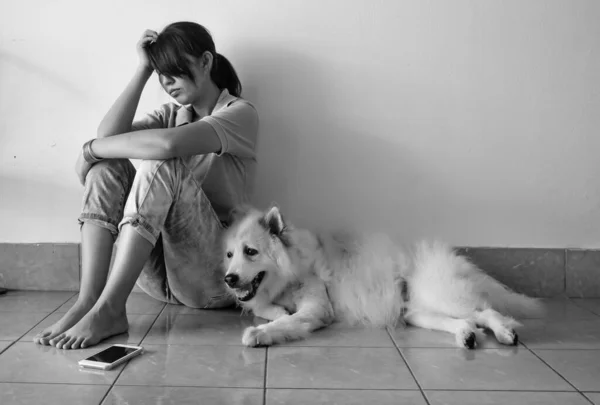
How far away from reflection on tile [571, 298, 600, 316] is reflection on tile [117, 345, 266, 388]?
1557 mm

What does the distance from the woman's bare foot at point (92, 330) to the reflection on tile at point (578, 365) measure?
1485mm

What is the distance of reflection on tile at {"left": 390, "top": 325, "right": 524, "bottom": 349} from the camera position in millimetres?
2067

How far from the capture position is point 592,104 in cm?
279

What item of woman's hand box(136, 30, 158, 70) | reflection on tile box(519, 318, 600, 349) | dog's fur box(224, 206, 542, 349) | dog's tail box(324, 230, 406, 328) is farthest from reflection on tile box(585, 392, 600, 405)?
woman's hand box(136, 30, 158, 70)

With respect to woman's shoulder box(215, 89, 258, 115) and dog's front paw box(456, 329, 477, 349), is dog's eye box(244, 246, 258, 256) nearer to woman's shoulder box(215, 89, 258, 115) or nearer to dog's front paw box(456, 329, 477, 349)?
woman's shoulder box(215, 89, 258, 115)

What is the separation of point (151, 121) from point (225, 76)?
1.29 feet

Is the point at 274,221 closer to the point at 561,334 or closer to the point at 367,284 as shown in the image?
the point at 367,284

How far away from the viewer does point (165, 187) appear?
7.02 ft

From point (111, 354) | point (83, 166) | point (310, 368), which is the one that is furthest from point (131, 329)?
point (310, 368)

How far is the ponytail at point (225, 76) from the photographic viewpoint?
2617 mm

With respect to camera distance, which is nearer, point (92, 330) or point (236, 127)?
point (92, 330)

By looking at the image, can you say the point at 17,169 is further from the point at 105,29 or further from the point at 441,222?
the point at 441,222

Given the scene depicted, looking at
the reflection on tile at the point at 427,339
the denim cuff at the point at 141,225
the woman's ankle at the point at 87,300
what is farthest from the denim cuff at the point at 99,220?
the reflection on tile at the point at 427,339

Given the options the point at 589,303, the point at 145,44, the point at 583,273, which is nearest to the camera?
the point at 145,44
